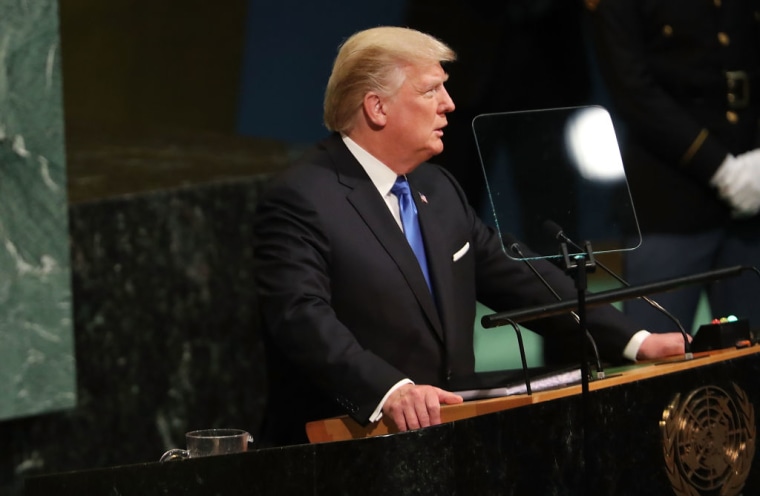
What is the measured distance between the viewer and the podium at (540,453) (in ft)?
7.58

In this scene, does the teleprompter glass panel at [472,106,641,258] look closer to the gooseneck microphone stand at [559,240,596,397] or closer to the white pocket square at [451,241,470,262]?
the gooseneck microphone stand at [559,240,596,397]

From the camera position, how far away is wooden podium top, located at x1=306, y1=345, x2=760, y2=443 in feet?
8.17

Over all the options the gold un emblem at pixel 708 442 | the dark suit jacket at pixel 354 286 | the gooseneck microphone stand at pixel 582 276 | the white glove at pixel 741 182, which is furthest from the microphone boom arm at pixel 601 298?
the white glove at pixel 741 182

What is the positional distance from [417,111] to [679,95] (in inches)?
46.7

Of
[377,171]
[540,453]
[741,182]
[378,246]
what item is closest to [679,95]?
[741,182]

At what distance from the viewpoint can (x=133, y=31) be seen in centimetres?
455

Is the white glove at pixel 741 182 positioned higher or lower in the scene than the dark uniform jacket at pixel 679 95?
lower

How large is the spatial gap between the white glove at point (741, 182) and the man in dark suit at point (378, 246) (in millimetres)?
842

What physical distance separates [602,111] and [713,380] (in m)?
0.59

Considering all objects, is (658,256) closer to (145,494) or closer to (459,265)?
(459,265)

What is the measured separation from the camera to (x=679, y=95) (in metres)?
3.98

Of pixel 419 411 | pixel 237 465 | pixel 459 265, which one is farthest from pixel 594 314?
pixel 237 465

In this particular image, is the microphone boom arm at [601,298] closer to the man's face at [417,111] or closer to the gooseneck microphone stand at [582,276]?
the gooseneck microphone stand at [582,276]

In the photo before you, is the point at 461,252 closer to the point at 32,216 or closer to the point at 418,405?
the point at 418,405
